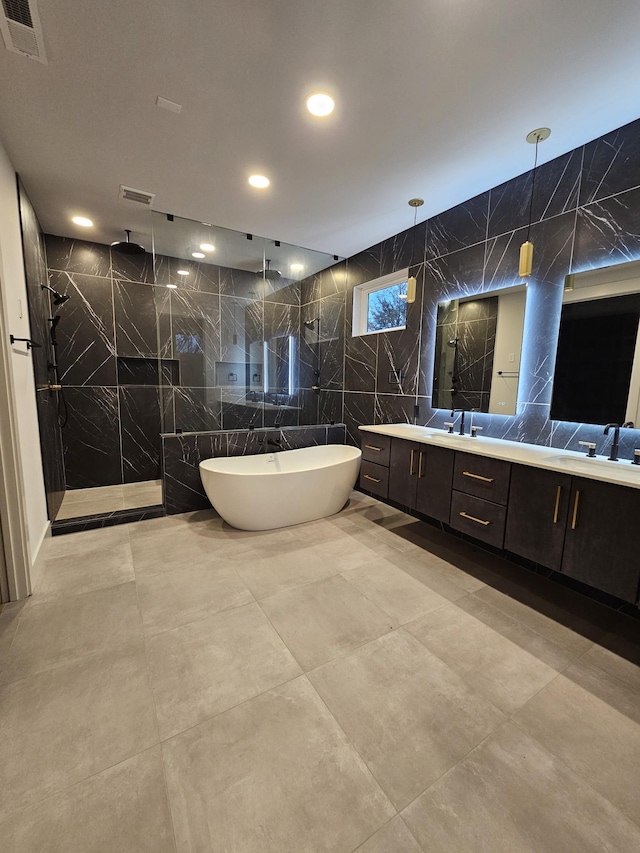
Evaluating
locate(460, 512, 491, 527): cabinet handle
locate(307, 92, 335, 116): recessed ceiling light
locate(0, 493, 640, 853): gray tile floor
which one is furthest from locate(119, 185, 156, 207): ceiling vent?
locate(460, 512, 491, 527): cabinet handle

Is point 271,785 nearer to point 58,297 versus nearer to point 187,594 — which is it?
point 187,594

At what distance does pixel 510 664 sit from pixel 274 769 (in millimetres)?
1150

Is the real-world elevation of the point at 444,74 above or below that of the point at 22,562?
above

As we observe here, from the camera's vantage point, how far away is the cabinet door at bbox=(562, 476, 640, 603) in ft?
5.00

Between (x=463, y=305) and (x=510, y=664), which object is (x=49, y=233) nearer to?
(x=463, y=305)

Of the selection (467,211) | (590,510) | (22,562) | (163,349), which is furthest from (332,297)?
(22,562)

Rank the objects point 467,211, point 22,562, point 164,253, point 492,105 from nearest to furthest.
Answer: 1. point 492,105
2. point 22,562
3. point 467,211
4. point 164,253

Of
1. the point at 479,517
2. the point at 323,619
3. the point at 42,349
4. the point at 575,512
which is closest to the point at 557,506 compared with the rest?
the point at 575,512

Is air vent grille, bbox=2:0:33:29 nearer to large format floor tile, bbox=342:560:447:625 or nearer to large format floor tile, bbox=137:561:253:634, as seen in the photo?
large format floor tile, bbox=137:561:253:634

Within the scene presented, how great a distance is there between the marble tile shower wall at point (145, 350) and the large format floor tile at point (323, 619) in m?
2.10

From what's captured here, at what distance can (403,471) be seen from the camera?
2.80 metres

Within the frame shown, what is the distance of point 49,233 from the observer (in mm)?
3531

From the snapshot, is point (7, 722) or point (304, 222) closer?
point (7, 722)

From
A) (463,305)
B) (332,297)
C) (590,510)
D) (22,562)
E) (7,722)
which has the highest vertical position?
(332,297)
